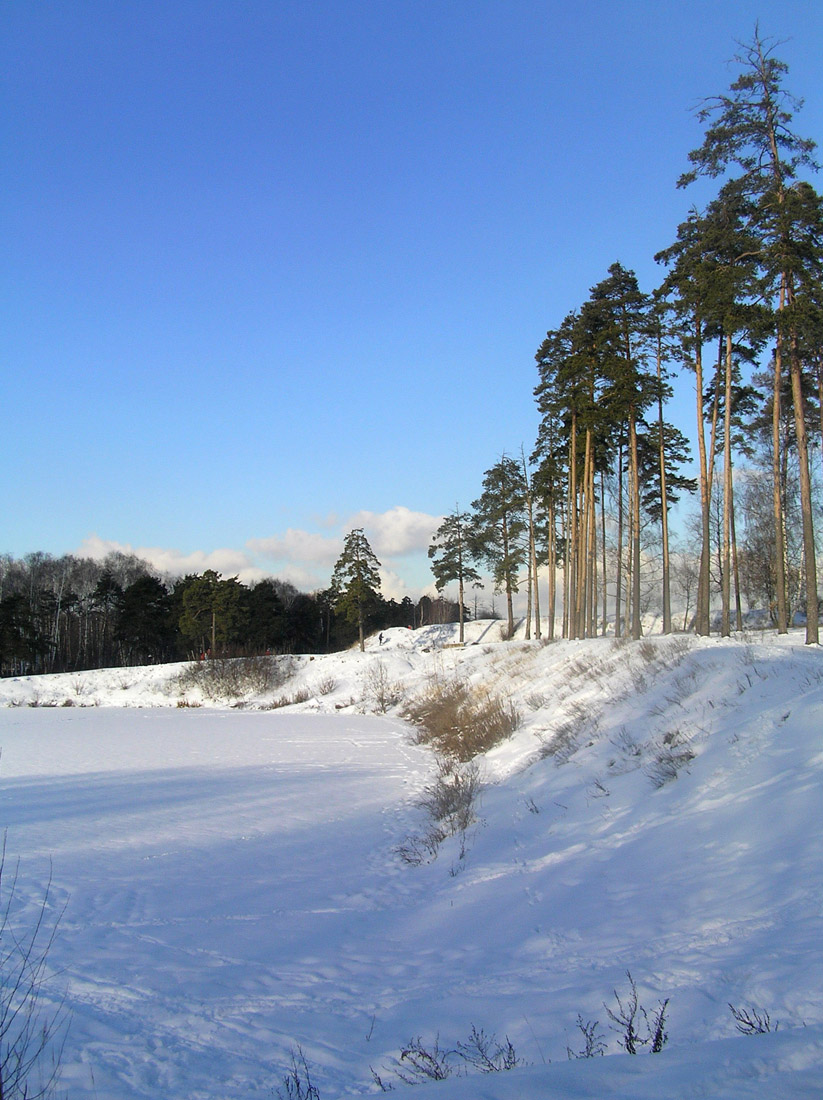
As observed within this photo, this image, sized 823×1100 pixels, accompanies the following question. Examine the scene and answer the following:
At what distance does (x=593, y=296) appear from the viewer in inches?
1079

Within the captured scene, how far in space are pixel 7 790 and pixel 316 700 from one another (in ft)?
78.7

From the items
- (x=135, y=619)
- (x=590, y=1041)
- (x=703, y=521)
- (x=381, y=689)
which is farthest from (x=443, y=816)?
(x=135, y=619)

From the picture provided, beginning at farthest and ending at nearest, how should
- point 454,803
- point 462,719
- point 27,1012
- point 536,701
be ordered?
point 462,719
point 536,701
point 454,803
point 27,1012

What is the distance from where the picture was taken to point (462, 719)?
19141mm

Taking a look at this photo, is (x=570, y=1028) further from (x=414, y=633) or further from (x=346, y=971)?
(x=414, y=633)

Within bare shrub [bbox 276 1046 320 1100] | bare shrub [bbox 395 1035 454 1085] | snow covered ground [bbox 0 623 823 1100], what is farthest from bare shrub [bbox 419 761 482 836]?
bare shrub [bbox 276 1046 320 1100]

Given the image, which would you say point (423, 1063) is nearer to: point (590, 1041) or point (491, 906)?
point (590, 1041)

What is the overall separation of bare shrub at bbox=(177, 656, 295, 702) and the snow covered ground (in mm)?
27836

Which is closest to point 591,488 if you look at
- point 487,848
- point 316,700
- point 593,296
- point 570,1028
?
point 593,296

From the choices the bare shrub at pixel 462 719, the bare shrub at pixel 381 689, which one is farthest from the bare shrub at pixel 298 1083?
the bare shrub at pixel 381 689

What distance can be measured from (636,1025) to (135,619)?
207 ft

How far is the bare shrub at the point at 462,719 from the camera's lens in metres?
15.5

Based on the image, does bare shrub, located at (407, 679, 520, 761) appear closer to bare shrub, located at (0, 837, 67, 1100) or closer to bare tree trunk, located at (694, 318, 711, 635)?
bare tree trunk, located at (694, 318, 711, 635)

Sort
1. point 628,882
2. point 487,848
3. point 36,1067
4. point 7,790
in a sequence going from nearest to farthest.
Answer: point 36,1067 → point 628,882 → point 487,848 → point 7,790
